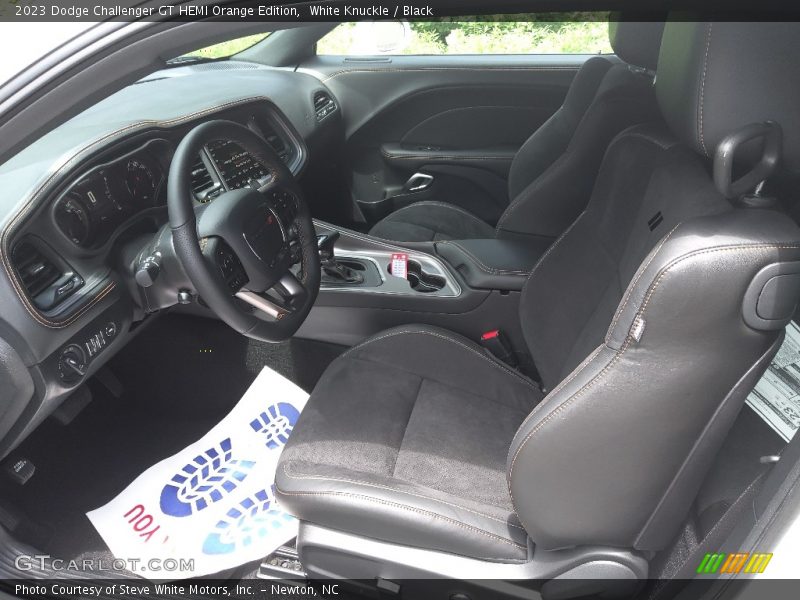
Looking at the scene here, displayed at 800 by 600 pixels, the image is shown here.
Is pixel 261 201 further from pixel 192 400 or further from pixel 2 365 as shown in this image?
pixel 192 400

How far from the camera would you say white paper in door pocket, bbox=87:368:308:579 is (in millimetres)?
1497

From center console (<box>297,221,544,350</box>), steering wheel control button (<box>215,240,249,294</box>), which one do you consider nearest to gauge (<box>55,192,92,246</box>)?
steering wheel control button (<box>215,240,249,294</box>)

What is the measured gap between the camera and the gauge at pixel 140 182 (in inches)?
57.6

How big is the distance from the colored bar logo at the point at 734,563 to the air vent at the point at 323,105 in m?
1.91

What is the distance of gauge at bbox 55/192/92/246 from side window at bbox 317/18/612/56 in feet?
3.44

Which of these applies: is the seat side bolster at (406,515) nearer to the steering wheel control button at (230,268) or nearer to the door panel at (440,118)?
the steering wheel control button at (230,268)

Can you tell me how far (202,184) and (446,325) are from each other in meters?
0.74

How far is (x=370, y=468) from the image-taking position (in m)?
1.23

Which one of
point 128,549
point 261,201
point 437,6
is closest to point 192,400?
point 128,549

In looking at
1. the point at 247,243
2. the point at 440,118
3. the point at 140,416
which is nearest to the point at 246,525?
the point at 140,416

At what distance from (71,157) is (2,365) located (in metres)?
0.43

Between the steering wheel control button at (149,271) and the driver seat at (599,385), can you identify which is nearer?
the driver seat at (599,385)

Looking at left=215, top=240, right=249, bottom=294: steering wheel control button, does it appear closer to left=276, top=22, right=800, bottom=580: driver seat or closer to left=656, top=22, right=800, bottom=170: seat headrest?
left=276, top=22, right=800, bottom=580: driver seat

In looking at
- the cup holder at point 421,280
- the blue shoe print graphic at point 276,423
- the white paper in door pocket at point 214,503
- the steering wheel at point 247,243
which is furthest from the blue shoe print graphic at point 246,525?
the cup holder at point 421,280
